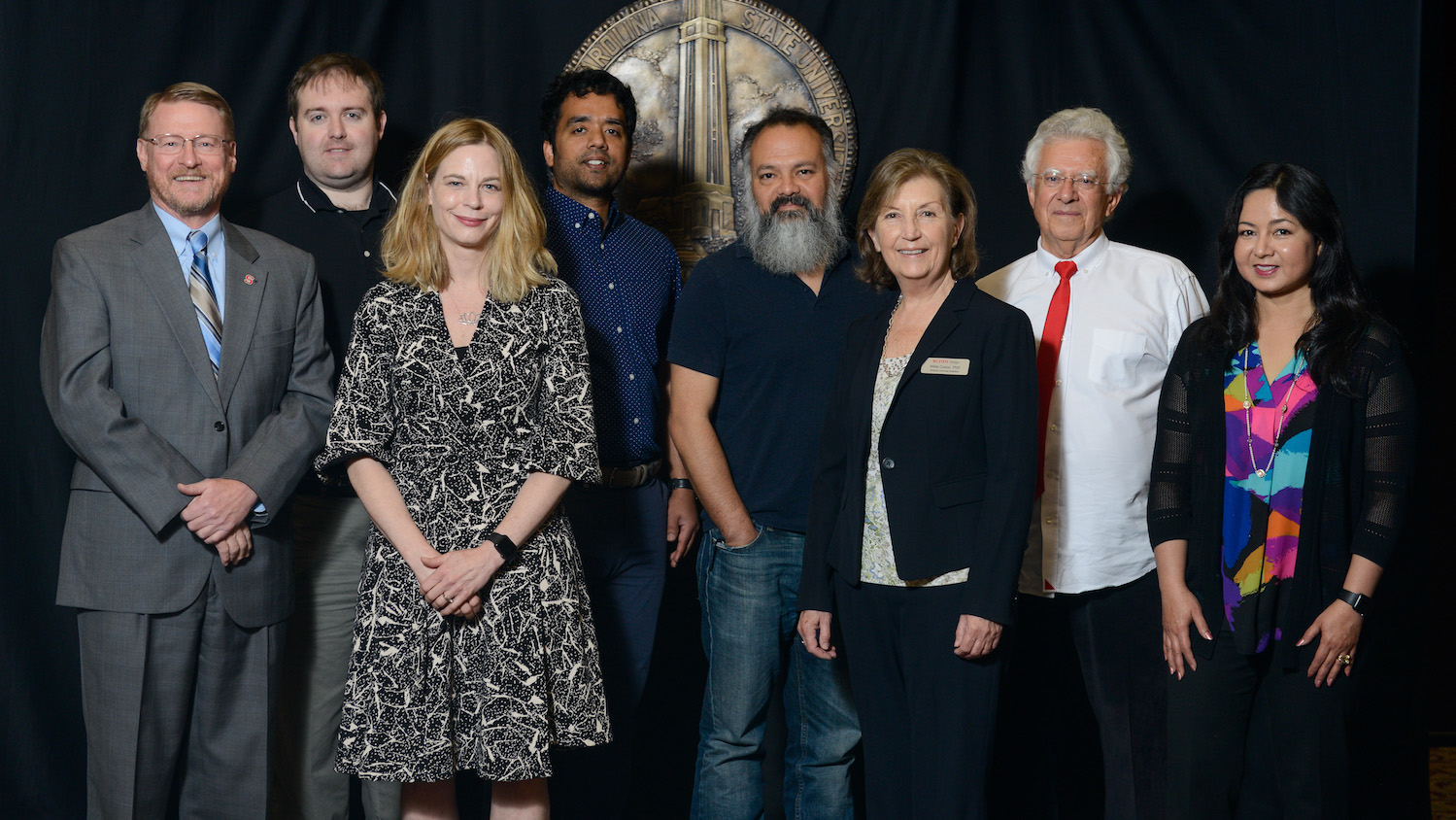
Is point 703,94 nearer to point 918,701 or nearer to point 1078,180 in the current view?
point 1078,180

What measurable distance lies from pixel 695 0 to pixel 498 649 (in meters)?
2.12

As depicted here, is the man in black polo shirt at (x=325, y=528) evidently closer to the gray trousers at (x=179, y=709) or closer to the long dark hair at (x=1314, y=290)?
the gray trousers at (x=179, y=709)

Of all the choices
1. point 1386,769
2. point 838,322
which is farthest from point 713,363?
point 1386,769

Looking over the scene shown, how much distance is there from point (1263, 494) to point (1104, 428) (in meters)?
0.41

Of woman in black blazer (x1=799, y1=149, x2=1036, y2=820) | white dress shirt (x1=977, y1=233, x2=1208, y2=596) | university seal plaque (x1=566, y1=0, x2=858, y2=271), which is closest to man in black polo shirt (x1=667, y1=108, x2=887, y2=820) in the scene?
woman in black blazer (x1=799, y1=149, x2=1036, y2=820)

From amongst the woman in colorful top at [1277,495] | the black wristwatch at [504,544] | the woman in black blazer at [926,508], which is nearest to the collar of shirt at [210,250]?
the black wristwatch at [504,544]

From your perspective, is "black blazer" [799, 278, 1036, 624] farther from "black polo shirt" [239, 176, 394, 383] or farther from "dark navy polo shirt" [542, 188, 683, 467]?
"black polo shirt" [239, 176, 394, 383]

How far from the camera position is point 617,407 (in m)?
2.74

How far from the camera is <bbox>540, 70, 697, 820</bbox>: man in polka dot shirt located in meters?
2.73

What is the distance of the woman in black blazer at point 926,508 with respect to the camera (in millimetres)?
2049

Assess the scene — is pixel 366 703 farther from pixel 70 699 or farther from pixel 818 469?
pixel 70 699

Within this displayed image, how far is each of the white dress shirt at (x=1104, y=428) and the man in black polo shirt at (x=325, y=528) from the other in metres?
1.63

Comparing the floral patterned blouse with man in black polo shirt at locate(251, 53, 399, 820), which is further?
man in black polo shirt at locate(251, 53, 399, 820)

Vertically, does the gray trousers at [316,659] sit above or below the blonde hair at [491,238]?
below
